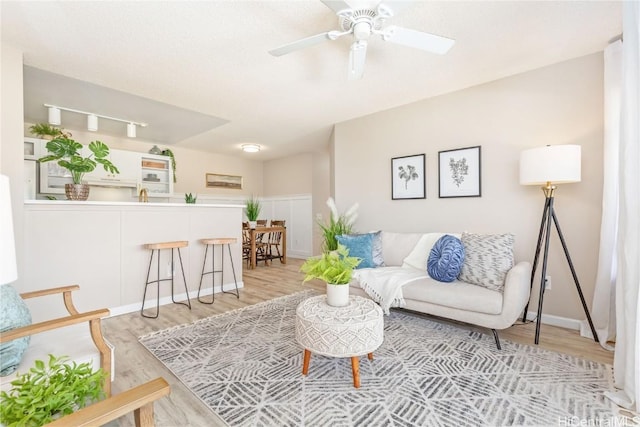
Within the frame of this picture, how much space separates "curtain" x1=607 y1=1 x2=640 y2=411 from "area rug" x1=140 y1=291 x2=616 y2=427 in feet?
0.63

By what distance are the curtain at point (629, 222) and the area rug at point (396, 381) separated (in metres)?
0.19

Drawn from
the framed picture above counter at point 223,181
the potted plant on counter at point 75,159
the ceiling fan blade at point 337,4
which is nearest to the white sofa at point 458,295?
the ceiling fan blade at point 337,4

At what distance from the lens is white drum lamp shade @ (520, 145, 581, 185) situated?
2.29m

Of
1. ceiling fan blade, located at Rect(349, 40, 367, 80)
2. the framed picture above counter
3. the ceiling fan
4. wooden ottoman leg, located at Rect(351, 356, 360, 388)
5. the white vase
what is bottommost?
wooden ottoman leg, located at Rect(351, 356, 360, 388)

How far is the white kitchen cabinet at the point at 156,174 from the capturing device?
5.15 metres

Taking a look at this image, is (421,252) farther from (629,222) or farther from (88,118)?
(88,118)

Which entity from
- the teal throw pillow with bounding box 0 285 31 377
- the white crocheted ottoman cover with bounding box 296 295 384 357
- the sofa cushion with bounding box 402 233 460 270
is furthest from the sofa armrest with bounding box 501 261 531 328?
the teal throw pillow with bounding box 0 285 31 377

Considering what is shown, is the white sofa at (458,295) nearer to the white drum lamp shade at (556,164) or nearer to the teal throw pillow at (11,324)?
the white drum lamp shade at (556,164)

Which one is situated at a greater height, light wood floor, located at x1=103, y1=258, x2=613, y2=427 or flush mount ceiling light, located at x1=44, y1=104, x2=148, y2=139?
flush mount ceiling light, located at x1=44, y1=104, x2=148, y2=139

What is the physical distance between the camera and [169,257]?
11.2ft

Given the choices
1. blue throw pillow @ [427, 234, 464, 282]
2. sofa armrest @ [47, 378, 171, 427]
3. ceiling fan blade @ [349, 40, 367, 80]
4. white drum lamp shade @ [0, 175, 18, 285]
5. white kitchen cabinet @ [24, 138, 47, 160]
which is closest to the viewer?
sofa armrest @ [47, 378, 171, 427]

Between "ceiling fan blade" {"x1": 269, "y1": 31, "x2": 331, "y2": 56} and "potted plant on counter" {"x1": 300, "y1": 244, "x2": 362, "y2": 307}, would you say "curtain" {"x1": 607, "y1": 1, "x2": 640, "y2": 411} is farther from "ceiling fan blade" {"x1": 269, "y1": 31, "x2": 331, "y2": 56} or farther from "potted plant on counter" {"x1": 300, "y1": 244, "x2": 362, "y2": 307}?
"ceiling fan blade" {"x1": 269, "y1": 31, "x2": 331, "y2": 56}

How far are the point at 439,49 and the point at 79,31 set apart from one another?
2722 mm

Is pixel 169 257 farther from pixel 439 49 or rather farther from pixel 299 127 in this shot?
pixel 439 49
